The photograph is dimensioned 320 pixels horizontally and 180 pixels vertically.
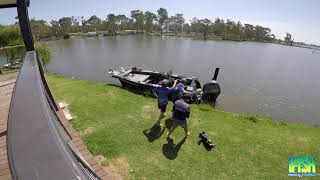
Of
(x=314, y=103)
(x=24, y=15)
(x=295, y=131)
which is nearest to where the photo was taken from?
(x=24, y=15)

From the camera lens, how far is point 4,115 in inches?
233

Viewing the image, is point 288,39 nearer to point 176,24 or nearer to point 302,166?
point 176,24

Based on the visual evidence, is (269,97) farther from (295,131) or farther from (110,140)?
(110,140)

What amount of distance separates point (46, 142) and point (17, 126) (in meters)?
0.23

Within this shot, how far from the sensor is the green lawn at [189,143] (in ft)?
23.8

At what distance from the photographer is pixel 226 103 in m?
19.1

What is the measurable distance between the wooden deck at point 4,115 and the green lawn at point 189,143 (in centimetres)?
242

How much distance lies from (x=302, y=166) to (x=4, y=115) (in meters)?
8.14

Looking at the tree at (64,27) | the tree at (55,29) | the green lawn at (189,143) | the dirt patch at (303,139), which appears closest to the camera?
the green lawn at (189,143)

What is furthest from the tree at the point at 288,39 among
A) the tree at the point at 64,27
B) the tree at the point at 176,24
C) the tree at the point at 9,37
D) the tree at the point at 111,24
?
the tree at the point at 9,37

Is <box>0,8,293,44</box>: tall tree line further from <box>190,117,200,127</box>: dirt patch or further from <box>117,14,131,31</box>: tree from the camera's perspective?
<box>190,117,200,127</box>: dirt patch

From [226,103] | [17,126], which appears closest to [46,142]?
[17,126]

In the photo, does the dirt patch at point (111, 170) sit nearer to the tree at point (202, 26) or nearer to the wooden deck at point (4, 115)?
the wooden deck at point (4, 115)

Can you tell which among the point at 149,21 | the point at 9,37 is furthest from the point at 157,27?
the point at 9,37
